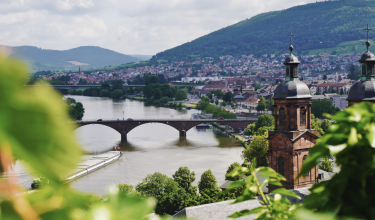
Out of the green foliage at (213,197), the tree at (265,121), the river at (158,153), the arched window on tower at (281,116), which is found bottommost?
the river at (158,153)

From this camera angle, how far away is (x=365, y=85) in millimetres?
13875

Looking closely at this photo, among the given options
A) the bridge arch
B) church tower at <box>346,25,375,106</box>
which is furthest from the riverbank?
church tower at <box>346,25,375,106</box>

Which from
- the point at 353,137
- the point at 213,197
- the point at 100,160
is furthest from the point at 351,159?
the point at 100,160

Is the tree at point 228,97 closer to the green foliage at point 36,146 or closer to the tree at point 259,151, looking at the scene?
the tree at point 259,151

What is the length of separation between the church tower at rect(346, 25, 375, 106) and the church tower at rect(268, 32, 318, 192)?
1.52 metres

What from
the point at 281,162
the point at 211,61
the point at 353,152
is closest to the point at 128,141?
the point at 281,162

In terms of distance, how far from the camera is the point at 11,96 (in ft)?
2.03

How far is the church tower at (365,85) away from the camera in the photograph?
13.8 metres

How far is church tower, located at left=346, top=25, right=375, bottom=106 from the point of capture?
542 inches

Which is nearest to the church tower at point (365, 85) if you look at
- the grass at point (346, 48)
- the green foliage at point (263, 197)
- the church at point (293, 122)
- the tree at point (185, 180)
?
the church at point (293, 122)

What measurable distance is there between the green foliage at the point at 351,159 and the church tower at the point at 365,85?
43.6 ft

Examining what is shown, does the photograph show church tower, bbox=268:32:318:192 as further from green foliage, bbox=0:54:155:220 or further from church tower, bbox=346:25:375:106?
green foliage, bbox=0:54:155:220

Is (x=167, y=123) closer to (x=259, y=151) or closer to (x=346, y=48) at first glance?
(x=259, y=151)

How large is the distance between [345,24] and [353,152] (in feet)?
667
